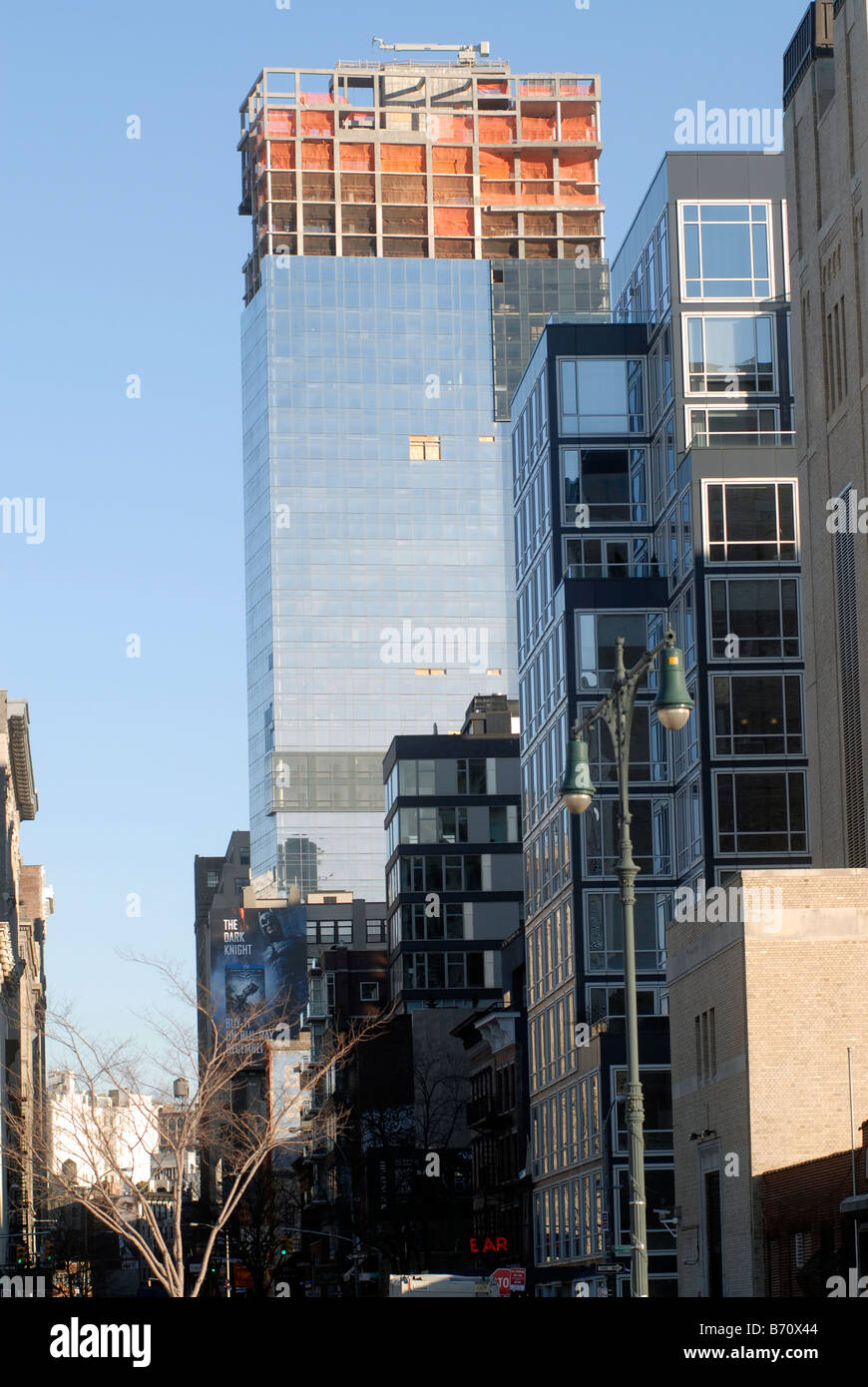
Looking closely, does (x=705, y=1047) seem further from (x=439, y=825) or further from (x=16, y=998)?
(x=16, y=998)

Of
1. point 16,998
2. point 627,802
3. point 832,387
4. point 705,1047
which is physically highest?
point 832,387

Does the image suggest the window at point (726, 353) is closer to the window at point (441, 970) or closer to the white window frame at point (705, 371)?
the white window frame at point (705, 371)

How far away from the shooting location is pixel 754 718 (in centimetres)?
7694

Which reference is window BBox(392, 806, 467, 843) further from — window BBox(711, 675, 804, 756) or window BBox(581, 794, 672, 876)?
window BBox(711, 675, 804, 756)

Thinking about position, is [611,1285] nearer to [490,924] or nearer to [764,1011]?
[764,1011]

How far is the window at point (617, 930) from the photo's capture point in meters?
Answer: 80.0

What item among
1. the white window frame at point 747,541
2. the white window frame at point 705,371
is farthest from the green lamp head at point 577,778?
the white window frame at point 705,371

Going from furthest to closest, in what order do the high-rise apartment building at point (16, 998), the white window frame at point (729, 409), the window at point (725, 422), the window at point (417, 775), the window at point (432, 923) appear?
the window at point (432, 923), the window at point (417, 775), the high-rise apartment building at point (16, 998), the white window frame at point (729, 409), the window at point (725, 422)

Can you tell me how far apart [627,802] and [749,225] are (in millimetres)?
55694

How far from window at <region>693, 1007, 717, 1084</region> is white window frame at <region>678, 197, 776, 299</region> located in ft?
121

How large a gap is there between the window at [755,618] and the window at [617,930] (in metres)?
10.0

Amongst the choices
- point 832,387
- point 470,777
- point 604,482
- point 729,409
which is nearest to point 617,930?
point 604,482
